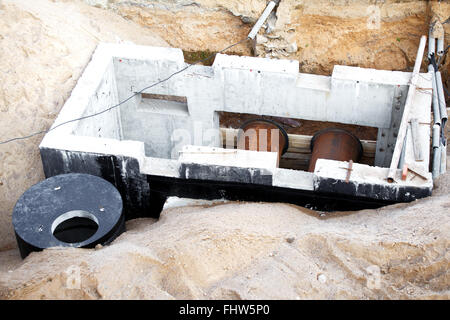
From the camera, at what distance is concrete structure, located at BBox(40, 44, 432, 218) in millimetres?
8008

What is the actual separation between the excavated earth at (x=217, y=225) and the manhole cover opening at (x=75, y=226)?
585 mm

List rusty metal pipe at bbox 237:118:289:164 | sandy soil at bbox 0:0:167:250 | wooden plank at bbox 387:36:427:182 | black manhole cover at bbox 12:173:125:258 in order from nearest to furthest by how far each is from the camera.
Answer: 1. black manhole cover at bbox 12:173:125:258
2. wooden plank at bbox 387:36:427:182
3. sandy soil at bbox 0:0:167:250
4. rusty metal pipe at bbox 237:118:289:164

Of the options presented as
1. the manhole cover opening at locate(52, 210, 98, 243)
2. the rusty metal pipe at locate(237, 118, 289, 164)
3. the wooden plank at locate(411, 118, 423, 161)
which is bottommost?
the manhole cover opening at locate(52, 210, 98, 243)

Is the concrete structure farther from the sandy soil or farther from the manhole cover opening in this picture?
the manhole cover opening

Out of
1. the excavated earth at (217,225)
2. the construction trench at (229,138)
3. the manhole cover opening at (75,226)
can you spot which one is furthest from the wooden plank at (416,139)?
the manhole cover opening at (75,226)

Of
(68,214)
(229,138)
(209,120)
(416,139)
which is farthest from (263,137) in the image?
(68,214)

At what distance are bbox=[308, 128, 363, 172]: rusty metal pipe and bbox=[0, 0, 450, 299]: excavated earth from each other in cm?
181

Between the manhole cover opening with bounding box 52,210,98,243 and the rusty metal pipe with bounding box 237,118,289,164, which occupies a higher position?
the rusty metal pipe with bounding box 237,118,289,164

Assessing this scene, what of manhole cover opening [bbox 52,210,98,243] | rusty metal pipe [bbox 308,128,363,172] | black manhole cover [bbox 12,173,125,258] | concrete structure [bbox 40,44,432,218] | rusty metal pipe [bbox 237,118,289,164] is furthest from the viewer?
rusty metal pipe [bbox 237,118,289,164]

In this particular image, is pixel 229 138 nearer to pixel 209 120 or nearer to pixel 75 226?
pixel 209 120

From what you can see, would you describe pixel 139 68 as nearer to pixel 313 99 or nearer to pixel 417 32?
pixel 313 99

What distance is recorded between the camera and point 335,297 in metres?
6.00

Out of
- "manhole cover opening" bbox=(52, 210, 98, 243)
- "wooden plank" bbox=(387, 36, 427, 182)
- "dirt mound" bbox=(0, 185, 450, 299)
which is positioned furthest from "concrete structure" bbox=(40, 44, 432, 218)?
"manhole cover opening" bbox=(52, 210, 98, 243)

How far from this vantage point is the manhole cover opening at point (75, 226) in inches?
295
